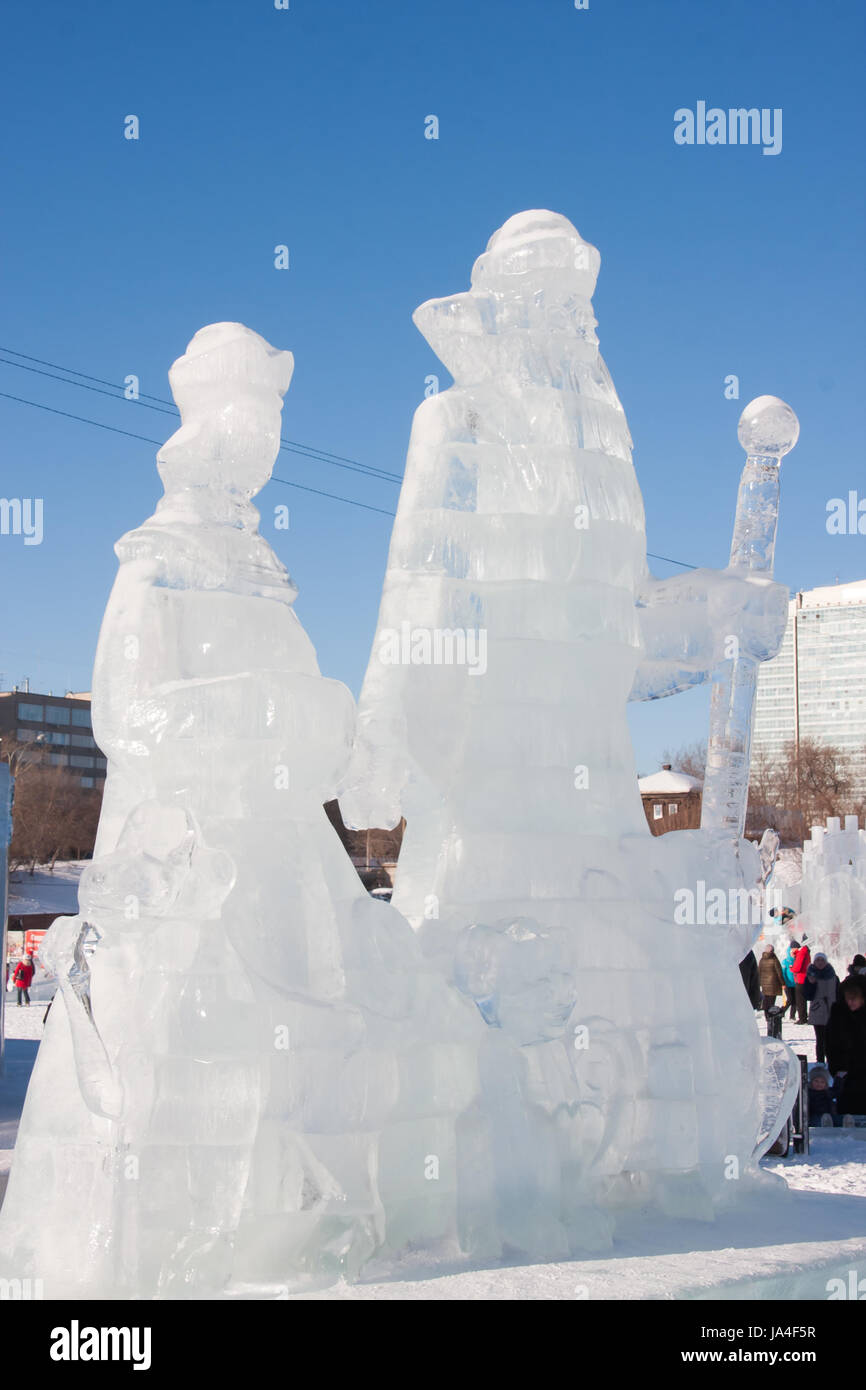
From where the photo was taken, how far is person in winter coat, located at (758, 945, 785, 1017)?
1430cm

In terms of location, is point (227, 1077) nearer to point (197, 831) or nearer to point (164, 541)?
point (197, 831)

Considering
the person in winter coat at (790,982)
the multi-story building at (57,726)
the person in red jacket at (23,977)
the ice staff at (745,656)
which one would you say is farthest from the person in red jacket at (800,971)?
→ the multi-story building at (57,726)

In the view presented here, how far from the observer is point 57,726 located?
67.2 metres

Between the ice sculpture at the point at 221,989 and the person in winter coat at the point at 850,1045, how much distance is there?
583cm

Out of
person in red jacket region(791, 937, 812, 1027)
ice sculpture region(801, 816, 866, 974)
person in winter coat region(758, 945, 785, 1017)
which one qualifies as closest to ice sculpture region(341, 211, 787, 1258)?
person in winter coat region(758, 945, 785, 1017)

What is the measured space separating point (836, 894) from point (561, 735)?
1703cm

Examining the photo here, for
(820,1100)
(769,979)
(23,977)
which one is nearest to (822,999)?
(820,1100)

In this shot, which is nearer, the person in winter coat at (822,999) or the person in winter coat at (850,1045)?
the person in winter coat at (850,1045)

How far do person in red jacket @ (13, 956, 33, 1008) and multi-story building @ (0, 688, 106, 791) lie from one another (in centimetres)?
4247

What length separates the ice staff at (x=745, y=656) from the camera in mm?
5184

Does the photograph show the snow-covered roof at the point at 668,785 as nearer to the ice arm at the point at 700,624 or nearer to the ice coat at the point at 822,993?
the ice coat at the point at 822,993

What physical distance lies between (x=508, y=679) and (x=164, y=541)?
1381 mm

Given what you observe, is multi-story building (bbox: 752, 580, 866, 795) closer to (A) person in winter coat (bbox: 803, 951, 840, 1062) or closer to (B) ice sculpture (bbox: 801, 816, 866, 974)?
(B) ice sculpture (bbox: 801, 816, 866, 974)

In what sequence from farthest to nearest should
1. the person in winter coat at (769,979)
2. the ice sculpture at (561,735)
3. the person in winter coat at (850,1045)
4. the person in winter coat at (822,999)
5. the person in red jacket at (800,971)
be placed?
the person in red jacket at (800,971)
the person in winter coat at (769,979)
the person in winter coat at (822,999)
the person in winter coat at (850,1045)
the ice sculpture at (561,735)
